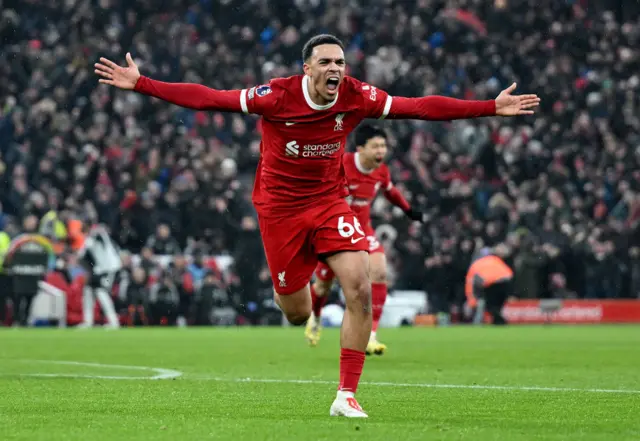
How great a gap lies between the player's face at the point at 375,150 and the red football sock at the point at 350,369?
7.59m

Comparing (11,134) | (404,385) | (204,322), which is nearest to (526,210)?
(204,322)

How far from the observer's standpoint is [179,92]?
27.8 feet

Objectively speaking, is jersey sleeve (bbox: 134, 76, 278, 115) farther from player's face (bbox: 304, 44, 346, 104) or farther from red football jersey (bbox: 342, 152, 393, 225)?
red football jersey (bbox: 342, 152, 393, 225)

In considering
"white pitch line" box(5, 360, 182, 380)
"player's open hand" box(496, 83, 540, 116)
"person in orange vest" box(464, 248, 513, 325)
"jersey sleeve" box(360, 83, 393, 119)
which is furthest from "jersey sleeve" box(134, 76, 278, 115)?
"person in orange vest" box(464, 248, 513, 325)

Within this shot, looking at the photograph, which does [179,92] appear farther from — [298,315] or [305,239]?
[298,315]

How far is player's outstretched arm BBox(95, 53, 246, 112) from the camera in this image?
8430mm

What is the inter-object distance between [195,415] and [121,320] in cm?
2057

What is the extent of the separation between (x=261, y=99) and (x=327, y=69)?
0.49 m

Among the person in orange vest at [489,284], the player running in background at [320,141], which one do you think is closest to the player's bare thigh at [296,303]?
the player running in background at [320,141]

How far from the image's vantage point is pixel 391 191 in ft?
54.1

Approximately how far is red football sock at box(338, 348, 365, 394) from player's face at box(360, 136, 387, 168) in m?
7.59

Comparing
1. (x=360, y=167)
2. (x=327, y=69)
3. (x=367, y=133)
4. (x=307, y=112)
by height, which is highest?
(x=367, y=133)

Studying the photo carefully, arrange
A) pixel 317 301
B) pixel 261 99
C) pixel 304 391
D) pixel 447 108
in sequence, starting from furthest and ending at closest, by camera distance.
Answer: pixel 317 301, pixel 304 391, pixel 447 108, pixel 261 99

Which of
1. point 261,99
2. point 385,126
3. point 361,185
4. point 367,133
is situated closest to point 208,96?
point 261,99
